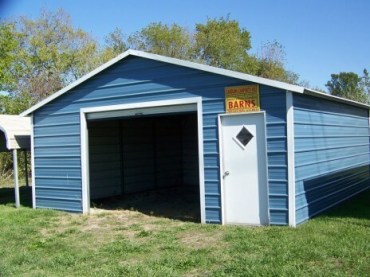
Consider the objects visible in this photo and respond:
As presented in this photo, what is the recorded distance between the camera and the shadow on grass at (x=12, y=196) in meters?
15.4

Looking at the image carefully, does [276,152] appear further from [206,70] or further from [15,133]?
[15,133]

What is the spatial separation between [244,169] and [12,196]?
1063 cm

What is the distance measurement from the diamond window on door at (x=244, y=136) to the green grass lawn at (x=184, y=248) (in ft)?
5.75

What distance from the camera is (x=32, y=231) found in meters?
10.3

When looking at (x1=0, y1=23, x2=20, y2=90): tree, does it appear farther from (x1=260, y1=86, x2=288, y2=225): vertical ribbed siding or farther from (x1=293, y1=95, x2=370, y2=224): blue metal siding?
(x1=260, y1=86, x2=288, y2=225): vertical ribbed siding

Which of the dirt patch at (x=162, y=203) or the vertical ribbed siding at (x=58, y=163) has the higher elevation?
the vertical ribbed siding at (x=58, y=163)

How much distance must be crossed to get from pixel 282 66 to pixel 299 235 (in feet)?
117

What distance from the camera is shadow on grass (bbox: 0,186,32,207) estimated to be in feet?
50.5

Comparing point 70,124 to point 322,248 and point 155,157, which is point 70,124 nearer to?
point 155,157

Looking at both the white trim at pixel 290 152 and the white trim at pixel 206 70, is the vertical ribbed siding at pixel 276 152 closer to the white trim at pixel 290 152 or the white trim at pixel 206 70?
the white trim at pixel 290 152

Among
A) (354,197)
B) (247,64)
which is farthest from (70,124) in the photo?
(247,64)

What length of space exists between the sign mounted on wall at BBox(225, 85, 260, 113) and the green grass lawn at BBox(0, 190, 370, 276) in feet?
7.87

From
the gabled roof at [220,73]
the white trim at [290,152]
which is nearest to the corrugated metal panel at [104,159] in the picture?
the gabled roof at [220,73]

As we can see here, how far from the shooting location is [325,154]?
1145cm
